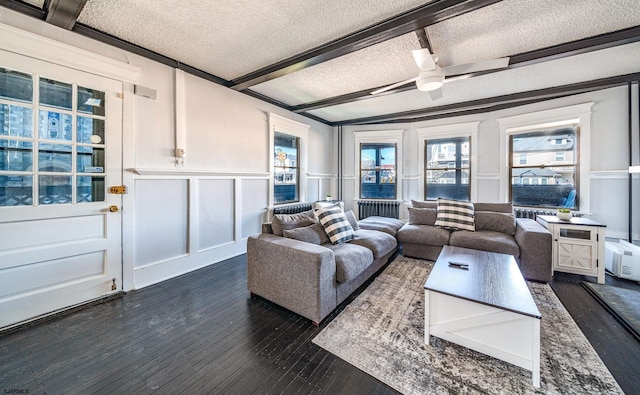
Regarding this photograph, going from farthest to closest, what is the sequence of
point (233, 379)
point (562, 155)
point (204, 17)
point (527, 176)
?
1. point (527, 176)
2. point (562, 155)
3. point (204, 17)
4. point (233, 379)

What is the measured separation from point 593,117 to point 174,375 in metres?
6.00

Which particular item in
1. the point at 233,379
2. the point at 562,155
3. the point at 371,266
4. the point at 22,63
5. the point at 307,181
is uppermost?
the point at 22,63

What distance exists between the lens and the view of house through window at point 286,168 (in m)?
4.61

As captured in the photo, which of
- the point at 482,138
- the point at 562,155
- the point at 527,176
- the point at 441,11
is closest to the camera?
the point at 441,11

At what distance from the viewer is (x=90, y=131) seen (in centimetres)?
237

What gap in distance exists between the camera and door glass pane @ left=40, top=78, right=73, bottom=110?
2111 millimetres

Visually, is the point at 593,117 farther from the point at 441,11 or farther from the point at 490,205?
the point at 441,11

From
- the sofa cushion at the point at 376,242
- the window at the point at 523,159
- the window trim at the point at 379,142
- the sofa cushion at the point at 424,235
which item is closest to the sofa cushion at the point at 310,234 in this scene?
the sofa cushion at the point at 376,242

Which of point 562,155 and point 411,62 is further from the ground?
point 411,62

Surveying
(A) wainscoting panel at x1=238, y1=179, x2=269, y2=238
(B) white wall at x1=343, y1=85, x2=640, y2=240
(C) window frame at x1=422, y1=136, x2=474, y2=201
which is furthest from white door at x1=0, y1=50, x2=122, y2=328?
(B) white wall at x1=343, y1=85, x2=640, y2=240

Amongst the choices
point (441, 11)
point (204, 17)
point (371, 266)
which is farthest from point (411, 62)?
point (371, 266)

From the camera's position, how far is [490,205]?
12.4ft

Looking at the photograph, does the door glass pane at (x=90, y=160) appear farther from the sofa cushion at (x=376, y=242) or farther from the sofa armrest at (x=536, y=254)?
the sofa armrest at (x=536, y=254)

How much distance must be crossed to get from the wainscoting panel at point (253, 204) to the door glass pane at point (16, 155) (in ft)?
7.07
